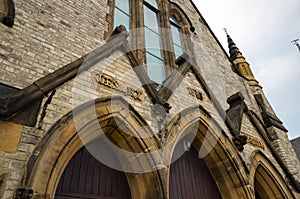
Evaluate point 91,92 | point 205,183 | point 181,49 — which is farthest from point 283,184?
point 91,92

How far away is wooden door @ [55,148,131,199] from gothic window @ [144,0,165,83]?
2.19 m

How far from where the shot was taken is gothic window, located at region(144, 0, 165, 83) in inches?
213

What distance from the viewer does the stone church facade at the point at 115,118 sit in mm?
2799

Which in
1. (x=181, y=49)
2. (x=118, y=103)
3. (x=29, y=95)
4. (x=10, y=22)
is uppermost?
(x=181, y=49)

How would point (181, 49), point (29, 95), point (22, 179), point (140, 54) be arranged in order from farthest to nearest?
point (181, 49)
point (140, 54)
point (29, 95)
point (22, 179)

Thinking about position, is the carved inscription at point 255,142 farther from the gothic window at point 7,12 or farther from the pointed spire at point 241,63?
the gothic window at point 7,12

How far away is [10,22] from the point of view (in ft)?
11.1

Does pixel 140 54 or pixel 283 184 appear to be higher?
pixel 140 54

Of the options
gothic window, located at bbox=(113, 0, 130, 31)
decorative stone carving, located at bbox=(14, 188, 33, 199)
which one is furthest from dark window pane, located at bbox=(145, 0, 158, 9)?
decorative stone carving, located at bbox=(14, 188, 33, 199)

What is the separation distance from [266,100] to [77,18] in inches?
245

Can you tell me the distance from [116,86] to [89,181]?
1.46m

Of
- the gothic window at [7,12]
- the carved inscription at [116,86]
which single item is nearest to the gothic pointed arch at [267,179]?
the carved inscription at [116,86]

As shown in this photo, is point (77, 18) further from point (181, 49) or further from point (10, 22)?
point (181, 49)

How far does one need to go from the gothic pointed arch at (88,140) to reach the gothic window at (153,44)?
1.69m
